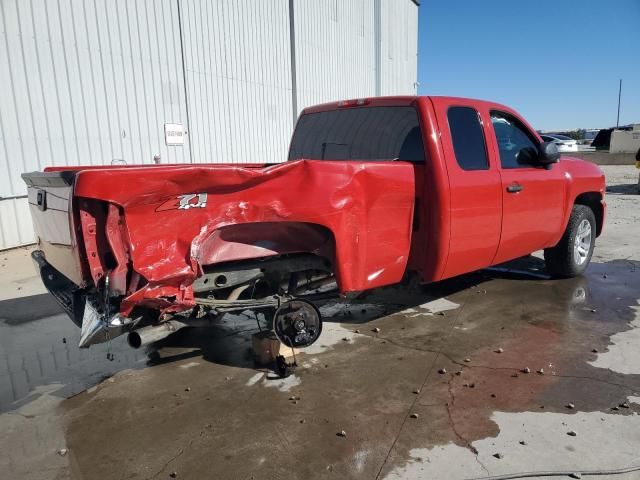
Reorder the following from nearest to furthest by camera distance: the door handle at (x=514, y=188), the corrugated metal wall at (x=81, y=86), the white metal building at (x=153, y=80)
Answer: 1. the door handle at (x=514, y=188)
2. the corrugated metal wall at (x=81, y=86)
3. the white metal building at (x=153, y=80)

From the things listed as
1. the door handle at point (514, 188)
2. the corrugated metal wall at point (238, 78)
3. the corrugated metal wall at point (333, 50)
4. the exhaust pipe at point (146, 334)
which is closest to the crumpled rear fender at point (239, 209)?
the exhaust pipe at point (146, 334)

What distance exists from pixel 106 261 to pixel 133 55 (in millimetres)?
7816

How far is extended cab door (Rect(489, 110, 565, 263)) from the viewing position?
483 centimetres

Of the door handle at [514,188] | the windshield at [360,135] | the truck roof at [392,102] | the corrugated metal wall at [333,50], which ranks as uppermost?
the corrugated metal wall at [333,50]

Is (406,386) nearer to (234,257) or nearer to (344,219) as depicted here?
(344,219)

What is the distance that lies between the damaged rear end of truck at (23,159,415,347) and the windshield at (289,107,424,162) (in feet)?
1.30

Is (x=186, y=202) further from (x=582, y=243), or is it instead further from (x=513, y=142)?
(x=582, y=243)

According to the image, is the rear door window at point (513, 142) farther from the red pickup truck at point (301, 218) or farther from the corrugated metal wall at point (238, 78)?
the corrugated metal wall at point (238, 78)

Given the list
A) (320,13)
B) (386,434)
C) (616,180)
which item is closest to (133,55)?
(320,13)

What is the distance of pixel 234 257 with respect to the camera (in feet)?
11.2

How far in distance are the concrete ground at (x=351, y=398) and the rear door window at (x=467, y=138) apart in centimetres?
159

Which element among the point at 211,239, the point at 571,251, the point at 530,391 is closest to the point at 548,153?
the point at 571,251

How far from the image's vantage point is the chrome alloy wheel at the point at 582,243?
6.20 metres

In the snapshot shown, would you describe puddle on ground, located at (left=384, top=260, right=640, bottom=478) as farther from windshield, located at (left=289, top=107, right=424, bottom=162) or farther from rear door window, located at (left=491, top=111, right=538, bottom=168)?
windshield, located at (left=289, top=107, right=424, bottom=162)
